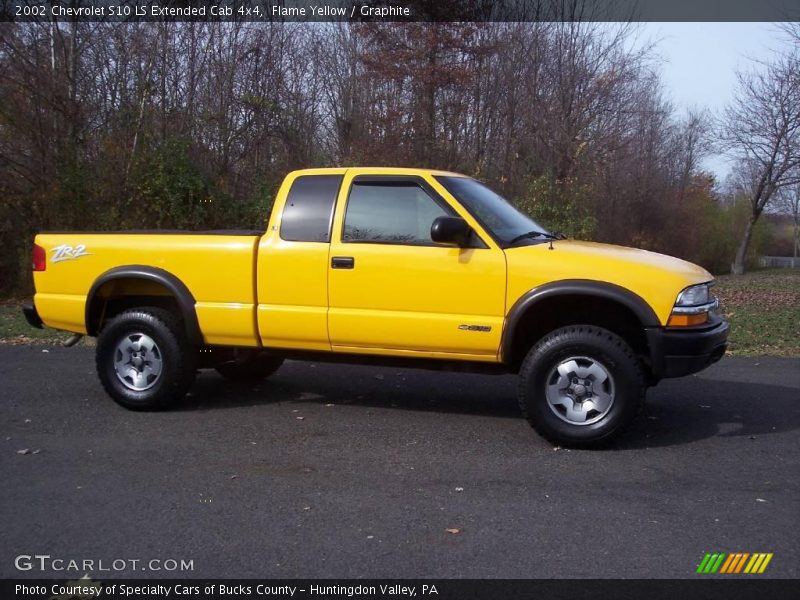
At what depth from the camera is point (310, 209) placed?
633 cm

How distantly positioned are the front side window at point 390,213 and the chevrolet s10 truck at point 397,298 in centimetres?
1

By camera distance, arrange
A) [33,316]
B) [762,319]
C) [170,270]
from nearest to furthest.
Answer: [170,270] < [33,316] < [762,319]

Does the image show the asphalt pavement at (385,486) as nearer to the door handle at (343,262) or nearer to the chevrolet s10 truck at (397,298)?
the chevrolet s10 truck at (397,298)

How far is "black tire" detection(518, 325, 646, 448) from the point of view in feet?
18.0

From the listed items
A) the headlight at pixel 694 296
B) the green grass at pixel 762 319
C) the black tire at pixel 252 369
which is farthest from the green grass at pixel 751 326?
the headlight at pixel 694 296

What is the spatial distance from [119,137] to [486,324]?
44.7ft

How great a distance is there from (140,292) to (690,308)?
449 cm

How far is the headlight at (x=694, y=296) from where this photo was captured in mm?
5441

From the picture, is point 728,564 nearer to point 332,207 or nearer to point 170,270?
point 332,207

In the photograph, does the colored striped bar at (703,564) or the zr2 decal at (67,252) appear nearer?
the colored striped bar at (703,564)

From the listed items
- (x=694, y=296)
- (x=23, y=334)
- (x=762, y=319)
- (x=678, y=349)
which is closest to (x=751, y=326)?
(x=762, y=319)

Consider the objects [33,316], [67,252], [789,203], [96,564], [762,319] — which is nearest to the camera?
[96,564]
